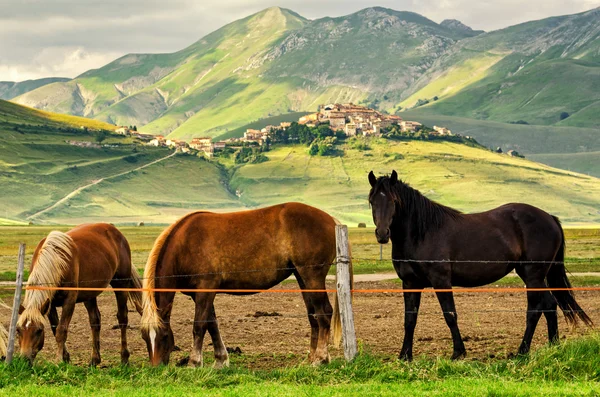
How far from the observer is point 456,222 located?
43.0ft

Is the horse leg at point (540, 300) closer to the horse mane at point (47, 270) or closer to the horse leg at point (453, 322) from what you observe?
the horse leg at point (453, 322)

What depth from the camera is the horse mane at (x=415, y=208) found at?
1263cm

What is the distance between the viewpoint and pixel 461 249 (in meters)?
12.9

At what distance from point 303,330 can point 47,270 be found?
20.7ft

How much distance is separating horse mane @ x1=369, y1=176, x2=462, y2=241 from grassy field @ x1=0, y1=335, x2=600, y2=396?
2.16m

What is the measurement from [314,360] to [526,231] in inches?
162

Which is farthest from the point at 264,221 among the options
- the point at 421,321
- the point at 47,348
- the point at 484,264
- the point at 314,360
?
the point at 421,321

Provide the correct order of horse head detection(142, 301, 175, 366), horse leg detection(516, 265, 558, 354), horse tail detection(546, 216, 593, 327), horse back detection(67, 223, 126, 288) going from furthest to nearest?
horse tail detection(546, 216, 593, 327) → horse back detection(67, 223, 126, 288) → horse leg detection(516, 265, 558, 354) → horse head detection(142, 301, 175, 366)

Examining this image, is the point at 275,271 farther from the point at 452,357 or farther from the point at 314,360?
the point at 452,357

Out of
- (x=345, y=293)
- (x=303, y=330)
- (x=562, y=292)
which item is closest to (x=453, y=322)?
(x=345, y=293)

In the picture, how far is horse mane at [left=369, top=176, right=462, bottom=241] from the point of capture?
41.4ft

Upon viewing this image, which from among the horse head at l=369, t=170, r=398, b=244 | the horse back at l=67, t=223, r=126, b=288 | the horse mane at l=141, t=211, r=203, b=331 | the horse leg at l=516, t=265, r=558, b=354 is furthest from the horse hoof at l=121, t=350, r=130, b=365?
the horse leg at l=516, t=265, r=558, b=354

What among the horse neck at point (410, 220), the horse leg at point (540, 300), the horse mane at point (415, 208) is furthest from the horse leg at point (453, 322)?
the horse leg at point (540, 300)

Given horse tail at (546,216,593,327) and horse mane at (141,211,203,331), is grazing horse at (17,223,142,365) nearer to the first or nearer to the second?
horse mane at (141,211,203,331)
